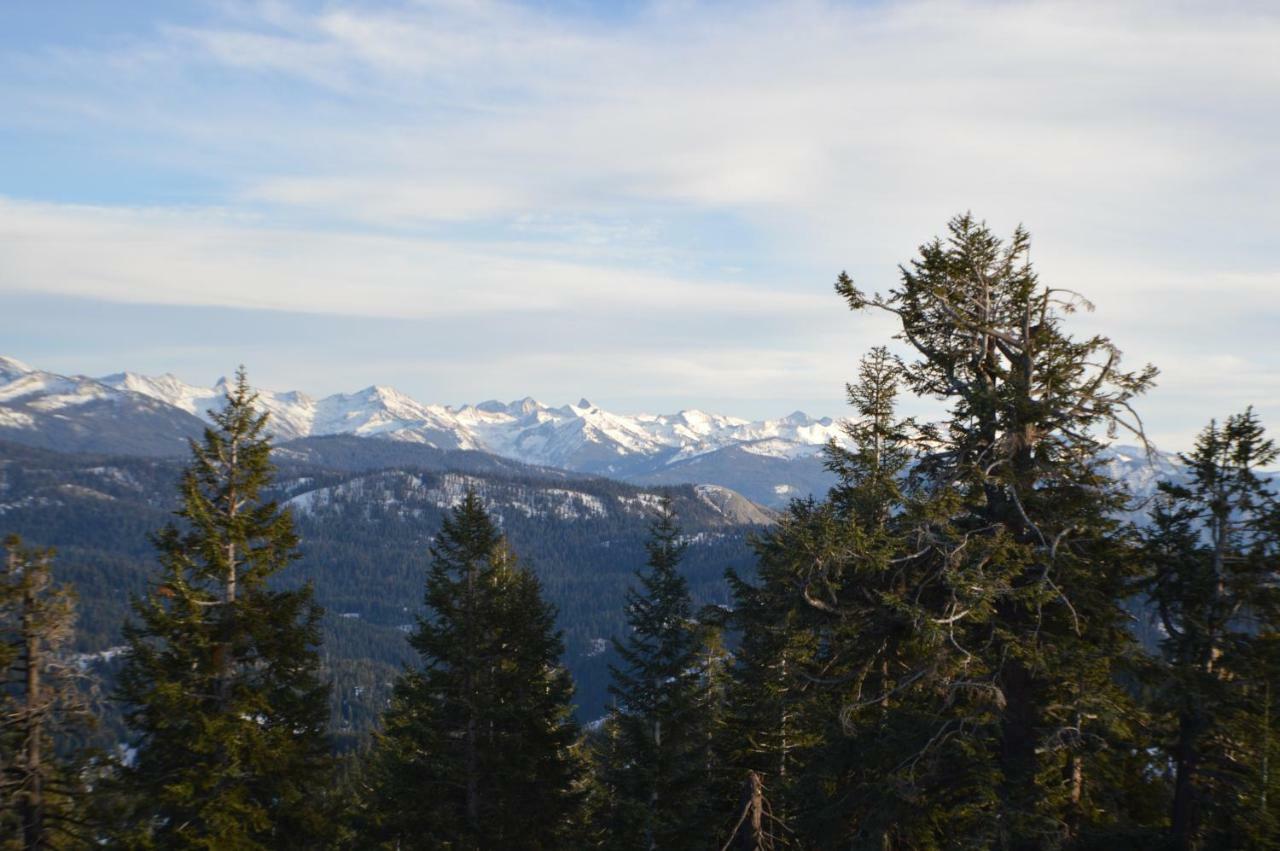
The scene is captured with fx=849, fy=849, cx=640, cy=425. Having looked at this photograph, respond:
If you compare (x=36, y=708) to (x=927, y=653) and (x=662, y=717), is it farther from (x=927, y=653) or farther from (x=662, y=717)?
(x=927, y=653)

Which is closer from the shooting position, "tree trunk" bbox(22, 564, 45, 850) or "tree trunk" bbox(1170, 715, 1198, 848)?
"tree trunk" bbox(1170, 715, 1198, 848)

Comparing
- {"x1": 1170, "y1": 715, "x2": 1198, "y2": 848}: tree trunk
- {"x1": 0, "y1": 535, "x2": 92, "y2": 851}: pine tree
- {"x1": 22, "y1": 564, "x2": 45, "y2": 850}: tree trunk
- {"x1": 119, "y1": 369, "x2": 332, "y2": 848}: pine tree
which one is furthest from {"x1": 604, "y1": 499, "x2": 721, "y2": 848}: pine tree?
{"x1": 22, "y1": 564, "x2": 45, "y2": 850}: tree trunk

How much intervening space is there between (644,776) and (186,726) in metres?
12.6

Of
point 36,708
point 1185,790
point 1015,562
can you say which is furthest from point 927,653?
point 36,708

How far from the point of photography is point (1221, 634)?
12695mm

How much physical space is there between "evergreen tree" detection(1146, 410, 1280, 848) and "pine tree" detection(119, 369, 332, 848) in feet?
57.1

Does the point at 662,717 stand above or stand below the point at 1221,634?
below

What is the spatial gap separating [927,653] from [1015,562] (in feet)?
6.19

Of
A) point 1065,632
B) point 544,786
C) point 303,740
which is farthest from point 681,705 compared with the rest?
point 1065,632

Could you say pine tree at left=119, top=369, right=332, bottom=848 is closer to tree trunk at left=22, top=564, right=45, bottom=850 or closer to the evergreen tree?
tree trunk at left=22, top=564, right=45, bottom=850

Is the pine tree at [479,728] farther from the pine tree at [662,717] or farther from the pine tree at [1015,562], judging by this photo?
the pine tree at [1015,562]

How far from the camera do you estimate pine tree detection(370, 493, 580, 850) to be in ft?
82.4

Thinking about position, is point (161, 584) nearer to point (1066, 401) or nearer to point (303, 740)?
point (303, 740)

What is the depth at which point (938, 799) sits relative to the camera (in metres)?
13.6
